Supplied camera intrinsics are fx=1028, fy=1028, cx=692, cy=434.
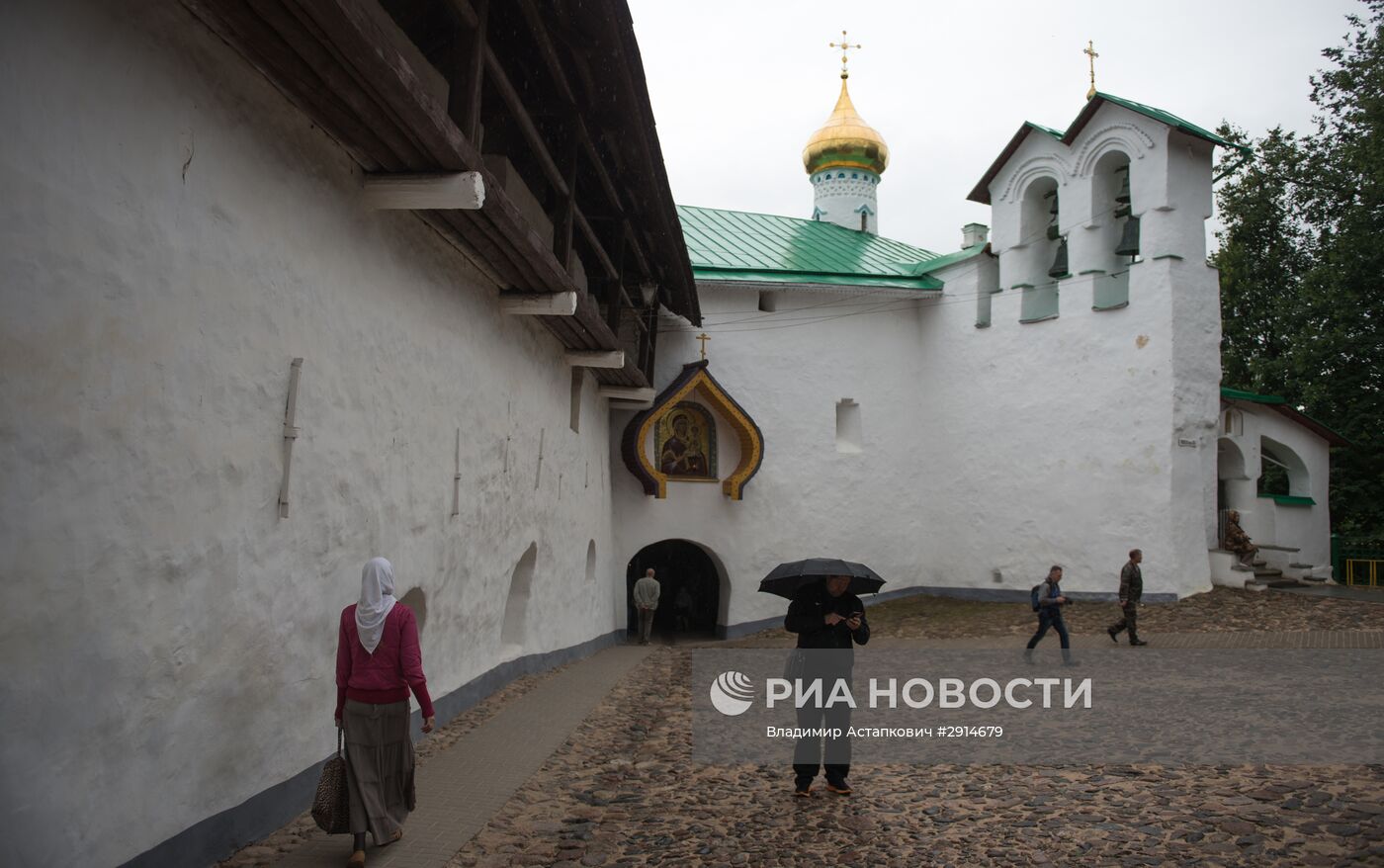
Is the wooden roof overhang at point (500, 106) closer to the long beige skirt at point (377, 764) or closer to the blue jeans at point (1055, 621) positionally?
the long beige skirt at point (377, 764)

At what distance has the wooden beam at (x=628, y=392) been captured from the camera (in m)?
16.1

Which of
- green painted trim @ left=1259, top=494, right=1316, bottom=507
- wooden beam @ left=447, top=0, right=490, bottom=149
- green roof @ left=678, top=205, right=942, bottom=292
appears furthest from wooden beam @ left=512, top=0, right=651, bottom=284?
green painted trim @ left=1259, top=494, right=1316, bottom=507

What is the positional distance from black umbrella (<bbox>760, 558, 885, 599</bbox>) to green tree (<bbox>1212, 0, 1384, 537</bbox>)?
740 inches

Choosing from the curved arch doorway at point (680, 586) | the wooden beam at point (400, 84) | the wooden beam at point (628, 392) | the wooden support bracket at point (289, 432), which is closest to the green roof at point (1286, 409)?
the curved arch doorway at point (680, 586)

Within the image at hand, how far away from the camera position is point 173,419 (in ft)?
14.9

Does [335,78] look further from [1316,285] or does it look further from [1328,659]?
[1316,285]

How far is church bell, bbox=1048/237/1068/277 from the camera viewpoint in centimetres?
1794

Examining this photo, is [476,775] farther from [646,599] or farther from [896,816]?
[646,599]

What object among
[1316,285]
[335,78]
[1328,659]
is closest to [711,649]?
[1328,659]

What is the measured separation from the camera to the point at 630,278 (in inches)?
603

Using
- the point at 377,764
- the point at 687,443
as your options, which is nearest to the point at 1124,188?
the point at 687,443

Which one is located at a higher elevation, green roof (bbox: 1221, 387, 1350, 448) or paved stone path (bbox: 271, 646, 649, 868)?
green roof (bbox: 1221, 387, 1350, 448)

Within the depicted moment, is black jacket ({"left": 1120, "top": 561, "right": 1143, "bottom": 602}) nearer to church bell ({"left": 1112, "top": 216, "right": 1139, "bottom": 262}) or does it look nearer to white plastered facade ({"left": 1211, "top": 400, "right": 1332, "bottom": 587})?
church bell ({"left": 1112, "top": 216, "right": 1139, "bottom": 262})

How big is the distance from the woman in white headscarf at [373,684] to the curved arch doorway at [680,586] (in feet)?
48.2
